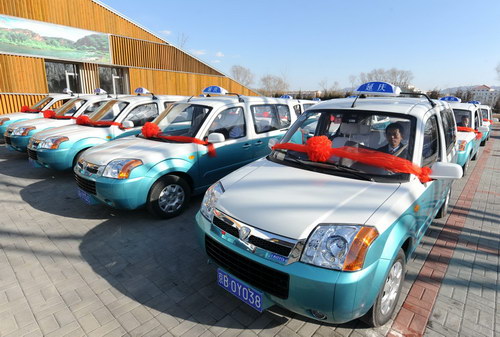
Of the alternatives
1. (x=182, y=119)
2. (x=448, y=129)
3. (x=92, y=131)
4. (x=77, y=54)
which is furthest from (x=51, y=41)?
(x=448, y=129)

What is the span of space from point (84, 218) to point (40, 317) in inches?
84.2

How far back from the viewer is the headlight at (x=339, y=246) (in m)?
1.90

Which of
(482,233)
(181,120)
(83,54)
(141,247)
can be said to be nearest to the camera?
(141,247)

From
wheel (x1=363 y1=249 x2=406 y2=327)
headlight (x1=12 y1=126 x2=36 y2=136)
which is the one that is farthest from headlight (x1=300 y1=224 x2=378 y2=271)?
headlight (x1=12 y1=126 x2=36 y2=136)

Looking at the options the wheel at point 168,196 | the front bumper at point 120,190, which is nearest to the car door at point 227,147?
the wheel at point 168,196

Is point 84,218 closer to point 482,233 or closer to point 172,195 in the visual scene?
point 172,195

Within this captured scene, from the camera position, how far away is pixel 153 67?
18.6 metres

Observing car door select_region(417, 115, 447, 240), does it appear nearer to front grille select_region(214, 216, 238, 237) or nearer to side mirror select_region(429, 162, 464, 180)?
side mirror select_region(429, 162, 464, 180)

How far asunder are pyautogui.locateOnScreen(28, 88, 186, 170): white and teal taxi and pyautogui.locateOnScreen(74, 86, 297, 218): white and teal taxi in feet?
5.35

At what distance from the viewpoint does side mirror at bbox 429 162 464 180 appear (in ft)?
8.35

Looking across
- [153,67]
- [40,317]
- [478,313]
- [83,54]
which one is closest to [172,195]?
[40,317]

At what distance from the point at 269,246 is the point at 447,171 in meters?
1.80

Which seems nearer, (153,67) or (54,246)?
(54,246)

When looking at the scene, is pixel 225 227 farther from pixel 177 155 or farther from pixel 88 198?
pixel 88 198
